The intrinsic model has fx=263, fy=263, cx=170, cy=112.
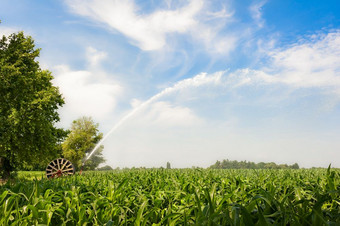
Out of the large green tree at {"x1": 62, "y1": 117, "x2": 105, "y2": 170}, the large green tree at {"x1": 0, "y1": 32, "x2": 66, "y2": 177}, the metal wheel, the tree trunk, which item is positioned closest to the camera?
the metal wheel

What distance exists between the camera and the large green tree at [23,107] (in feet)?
71.7

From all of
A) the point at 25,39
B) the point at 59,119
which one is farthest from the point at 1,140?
the point at 25,39

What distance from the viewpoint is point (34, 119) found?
2294 cm

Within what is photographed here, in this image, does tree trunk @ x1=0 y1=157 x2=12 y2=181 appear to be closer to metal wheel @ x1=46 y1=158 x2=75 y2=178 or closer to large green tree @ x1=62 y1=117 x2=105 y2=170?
metal wheel @ x1=46 y1=158 x2=75 y2=178

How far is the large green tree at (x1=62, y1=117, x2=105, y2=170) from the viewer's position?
50.7 m

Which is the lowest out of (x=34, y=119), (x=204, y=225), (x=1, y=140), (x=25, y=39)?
(x=204, y=225)

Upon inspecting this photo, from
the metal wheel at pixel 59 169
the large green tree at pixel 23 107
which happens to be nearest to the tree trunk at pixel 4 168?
the large green tree at pixel 23 107

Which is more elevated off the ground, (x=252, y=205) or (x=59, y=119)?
(x=59, y=119)

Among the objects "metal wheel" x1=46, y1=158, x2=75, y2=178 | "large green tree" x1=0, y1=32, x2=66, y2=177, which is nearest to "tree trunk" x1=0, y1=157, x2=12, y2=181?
"large green tree" x1=0, y1=32, x2=66, y2=177

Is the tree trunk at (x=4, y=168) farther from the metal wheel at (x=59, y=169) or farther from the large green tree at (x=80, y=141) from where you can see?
the large green tree at (x=80, y=141)

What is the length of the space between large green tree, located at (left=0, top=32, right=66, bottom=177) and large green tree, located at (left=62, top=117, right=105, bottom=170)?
23.6m

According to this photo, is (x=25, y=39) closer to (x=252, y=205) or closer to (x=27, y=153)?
(x=27, y=153)

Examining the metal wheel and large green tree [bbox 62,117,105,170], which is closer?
the metal wheel

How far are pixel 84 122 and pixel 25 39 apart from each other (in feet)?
99.6
